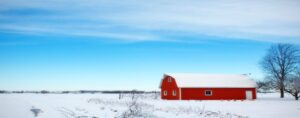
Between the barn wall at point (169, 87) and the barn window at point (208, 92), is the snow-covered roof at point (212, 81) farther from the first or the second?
the barn wall at point (169, 87)

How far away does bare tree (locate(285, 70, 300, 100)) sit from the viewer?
146 ft

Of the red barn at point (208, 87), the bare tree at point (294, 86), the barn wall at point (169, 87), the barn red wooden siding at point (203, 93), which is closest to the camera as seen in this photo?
the bare tree at point (294, 86)

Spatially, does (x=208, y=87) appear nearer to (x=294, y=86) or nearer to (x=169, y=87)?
(x=169, y=87)

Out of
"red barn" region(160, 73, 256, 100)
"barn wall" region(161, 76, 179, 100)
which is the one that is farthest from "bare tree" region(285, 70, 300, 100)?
"barn wall" region(161, 76, 179, 100)

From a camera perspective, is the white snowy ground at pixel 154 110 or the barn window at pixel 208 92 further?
the barn window at pixel 208 92

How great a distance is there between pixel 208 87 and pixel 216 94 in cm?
162

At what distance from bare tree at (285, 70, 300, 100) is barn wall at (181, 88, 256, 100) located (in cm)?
507

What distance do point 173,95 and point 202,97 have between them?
4.51 m

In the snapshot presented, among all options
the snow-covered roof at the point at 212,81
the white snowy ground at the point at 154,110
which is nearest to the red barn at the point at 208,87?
the snow-covered roof at the point at 212,81

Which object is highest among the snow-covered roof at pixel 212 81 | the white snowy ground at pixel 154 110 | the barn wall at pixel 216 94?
the snow-covered roof at pixel 212 81

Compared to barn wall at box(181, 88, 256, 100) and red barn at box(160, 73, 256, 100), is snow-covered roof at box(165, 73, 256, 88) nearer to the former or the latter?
red barn at box(160, 73, 256, 100)

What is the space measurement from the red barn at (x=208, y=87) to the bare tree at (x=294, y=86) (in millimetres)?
4958

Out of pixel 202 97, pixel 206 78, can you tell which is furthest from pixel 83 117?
pixel 206 78

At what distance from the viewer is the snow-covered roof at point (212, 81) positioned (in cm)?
4750
